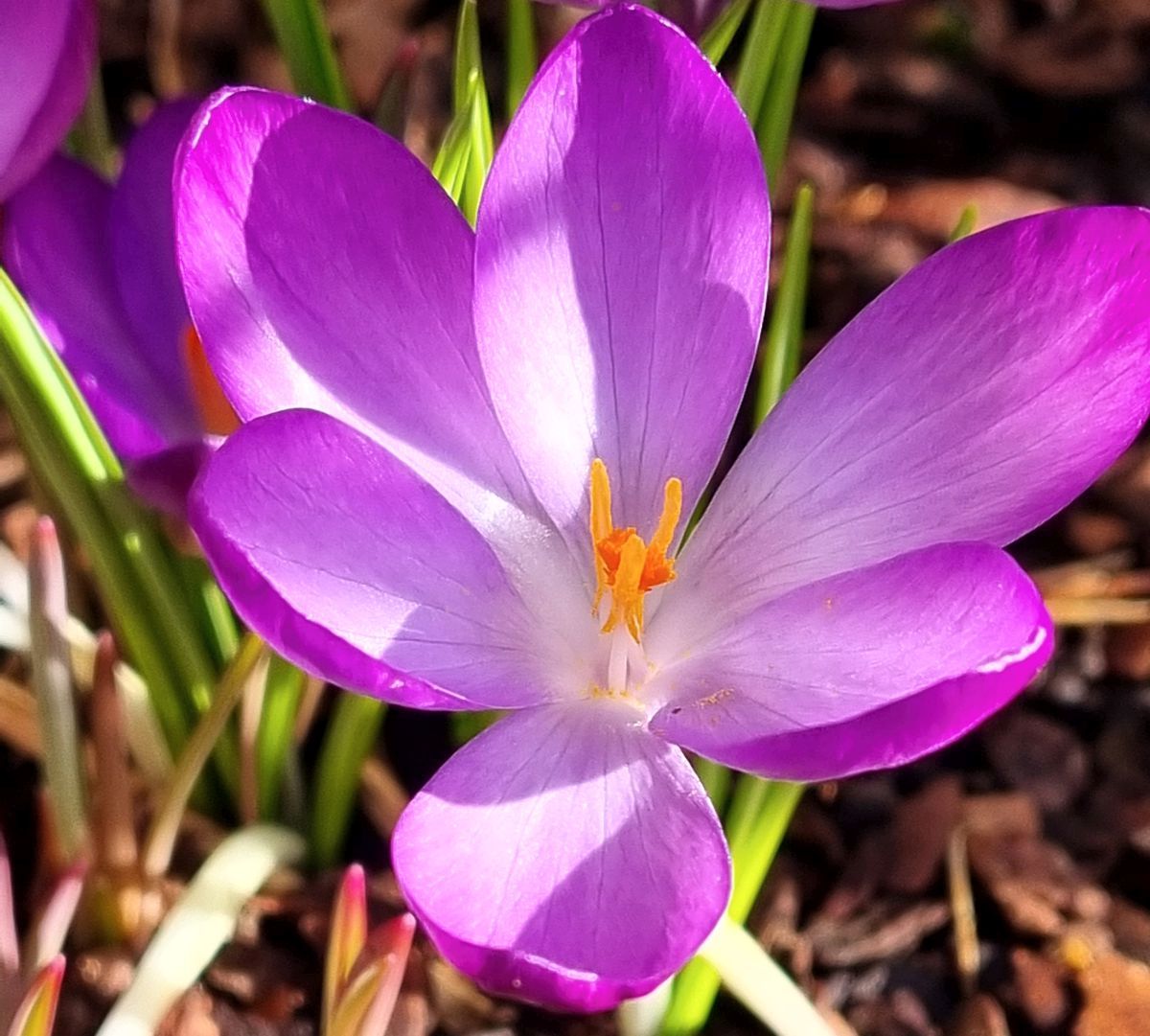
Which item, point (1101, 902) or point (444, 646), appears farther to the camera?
point (1101, 902)

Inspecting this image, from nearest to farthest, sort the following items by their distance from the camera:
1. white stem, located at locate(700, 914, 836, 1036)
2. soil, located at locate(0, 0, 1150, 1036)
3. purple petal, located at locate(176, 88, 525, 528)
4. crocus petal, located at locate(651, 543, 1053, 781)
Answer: crocus petal, located at locate(651, 543, 1053, 781) → purple petal, located at locate(176, 88, 525, 528) → white stem, located at locate(700, 914, 836, 1036) → soil, located at locate(0, 0, 1150, 1036)

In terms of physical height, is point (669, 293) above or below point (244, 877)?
above

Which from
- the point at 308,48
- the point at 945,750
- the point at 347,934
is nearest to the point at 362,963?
the point at 347,934

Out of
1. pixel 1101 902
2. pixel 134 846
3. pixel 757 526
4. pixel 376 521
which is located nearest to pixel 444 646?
pixel 376 521

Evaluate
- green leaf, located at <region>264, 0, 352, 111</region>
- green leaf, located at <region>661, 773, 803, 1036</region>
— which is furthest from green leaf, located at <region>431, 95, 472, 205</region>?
green leaf, located at <region>661, 773, 803, 1036</region>

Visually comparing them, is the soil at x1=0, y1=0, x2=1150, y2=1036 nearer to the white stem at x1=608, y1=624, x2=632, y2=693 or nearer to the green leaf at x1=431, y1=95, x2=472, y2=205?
the green leaf at x1=431, y1=95, x2=472, y2=205

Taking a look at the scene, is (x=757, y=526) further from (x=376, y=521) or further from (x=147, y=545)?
(x=147, y=545)
